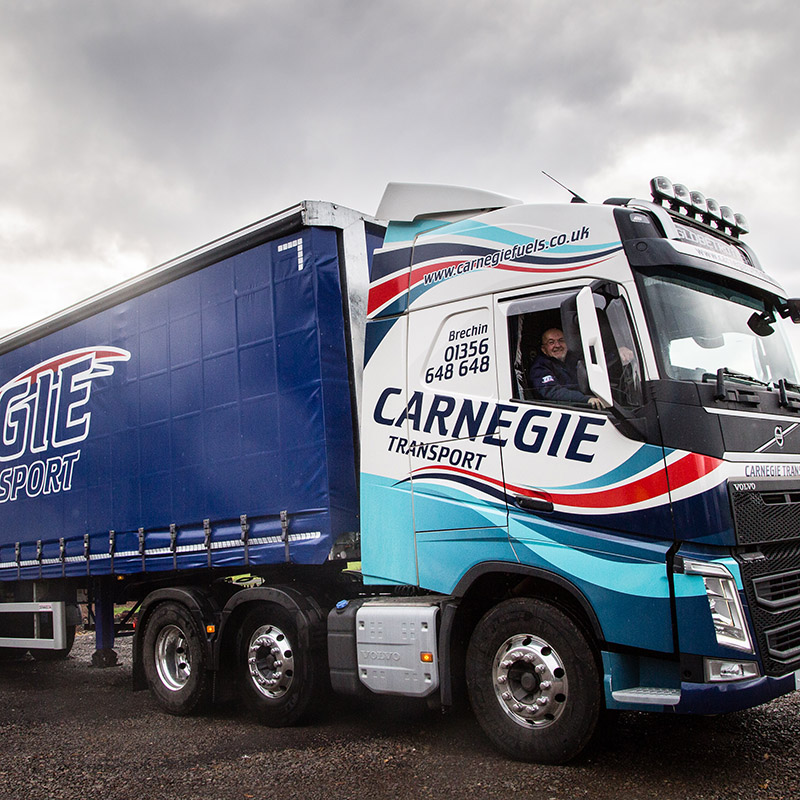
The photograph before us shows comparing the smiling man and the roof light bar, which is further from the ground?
the roof light bar

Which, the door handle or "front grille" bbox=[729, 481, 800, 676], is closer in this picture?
"front grille" bbox=[729, 481, 800, 676]

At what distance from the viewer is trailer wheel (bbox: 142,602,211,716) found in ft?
22.9

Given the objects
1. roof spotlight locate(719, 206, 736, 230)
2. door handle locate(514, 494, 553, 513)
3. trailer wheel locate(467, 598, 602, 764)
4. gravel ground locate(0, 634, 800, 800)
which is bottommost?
gravel ground locate(0, 634, 800, 800)

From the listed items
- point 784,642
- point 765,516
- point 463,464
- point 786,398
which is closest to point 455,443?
point 463,464

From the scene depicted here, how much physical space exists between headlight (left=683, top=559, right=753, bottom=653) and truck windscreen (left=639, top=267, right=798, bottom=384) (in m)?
1.09

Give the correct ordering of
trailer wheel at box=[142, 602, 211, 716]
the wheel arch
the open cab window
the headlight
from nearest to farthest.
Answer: the headlight
the open cab window
the wheel arch
trailer wheel at box=[142, 602, 211, 716]

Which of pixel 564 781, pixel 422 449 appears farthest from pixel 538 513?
pixel 564 781

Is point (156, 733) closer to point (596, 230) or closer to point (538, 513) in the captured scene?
point (538, 513)

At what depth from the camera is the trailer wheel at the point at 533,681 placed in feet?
15.7

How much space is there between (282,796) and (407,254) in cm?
369

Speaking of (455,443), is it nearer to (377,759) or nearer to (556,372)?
(556,372)

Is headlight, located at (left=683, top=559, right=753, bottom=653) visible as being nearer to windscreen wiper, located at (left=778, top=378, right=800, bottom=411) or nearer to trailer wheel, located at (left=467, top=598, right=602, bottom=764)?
trailer wheel, located at (left=467, top=598, right=602, bottom=764)

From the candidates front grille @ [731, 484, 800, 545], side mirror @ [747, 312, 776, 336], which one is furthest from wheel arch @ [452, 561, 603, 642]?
side mirror @ [747, 312, 776, 336]

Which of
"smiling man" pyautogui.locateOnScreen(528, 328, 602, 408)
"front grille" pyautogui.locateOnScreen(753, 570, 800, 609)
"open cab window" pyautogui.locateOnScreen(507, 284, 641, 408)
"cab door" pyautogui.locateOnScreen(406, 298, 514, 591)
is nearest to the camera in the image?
"front grille" pyautogui.locateOnScreen(753, 570, 800, 609)
